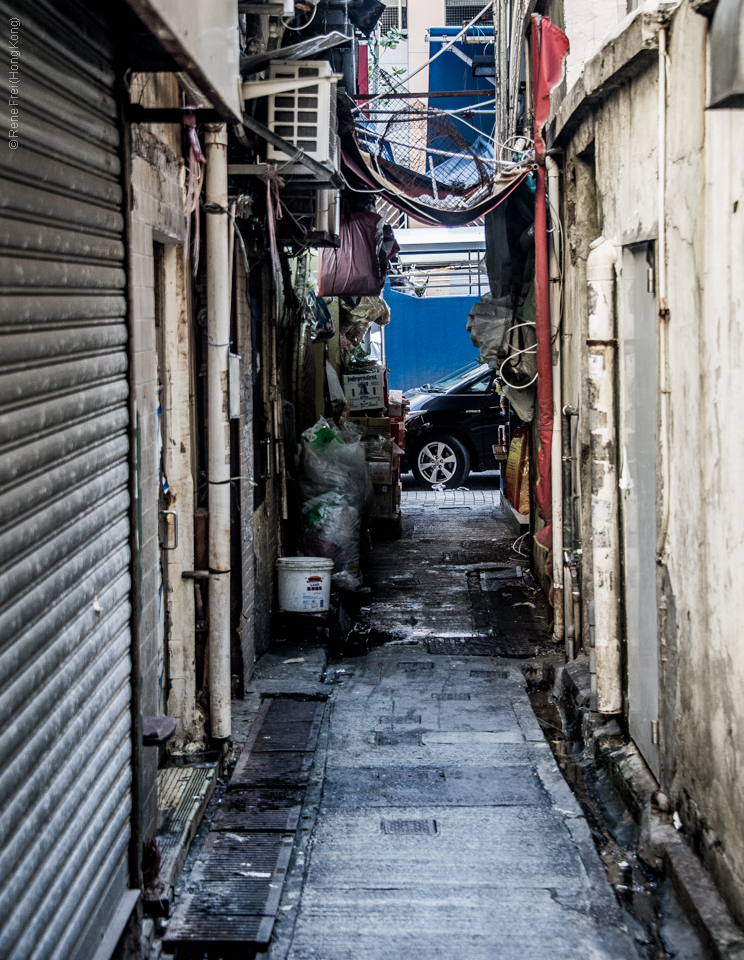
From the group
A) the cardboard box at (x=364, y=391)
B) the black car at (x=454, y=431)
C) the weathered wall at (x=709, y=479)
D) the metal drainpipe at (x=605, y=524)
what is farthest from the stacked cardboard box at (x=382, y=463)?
the weathered wall at (x=709, y=479)

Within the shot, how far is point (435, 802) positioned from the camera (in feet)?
18.9

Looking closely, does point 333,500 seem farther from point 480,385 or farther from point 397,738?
point 480,385

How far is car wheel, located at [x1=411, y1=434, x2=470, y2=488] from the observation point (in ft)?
56.9

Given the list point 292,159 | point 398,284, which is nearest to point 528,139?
point 292,159

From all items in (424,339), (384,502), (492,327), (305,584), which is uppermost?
(424,339)

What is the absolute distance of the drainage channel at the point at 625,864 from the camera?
4.33m

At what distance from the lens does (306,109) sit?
7023mm

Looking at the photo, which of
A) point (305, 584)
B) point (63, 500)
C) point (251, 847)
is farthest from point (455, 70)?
point (63, 500)

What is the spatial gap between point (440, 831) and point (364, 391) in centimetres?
888

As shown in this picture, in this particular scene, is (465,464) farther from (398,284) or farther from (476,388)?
(398,284)

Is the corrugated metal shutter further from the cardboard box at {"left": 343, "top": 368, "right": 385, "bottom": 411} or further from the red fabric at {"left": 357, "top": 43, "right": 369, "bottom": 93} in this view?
the cardboard box at {"left": 343, "top": 368, "right": 385, "bottom": 411}

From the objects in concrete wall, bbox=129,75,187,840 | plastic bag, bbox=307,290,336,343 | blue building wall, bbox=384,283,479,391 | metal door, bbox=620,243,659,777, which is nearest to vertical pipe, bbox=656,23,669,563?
metal door, bbox=620,243,659,777

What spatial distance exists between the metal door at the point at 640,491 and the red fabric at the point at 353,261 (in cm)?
496

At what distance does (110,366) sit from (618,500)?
344 centimetres
